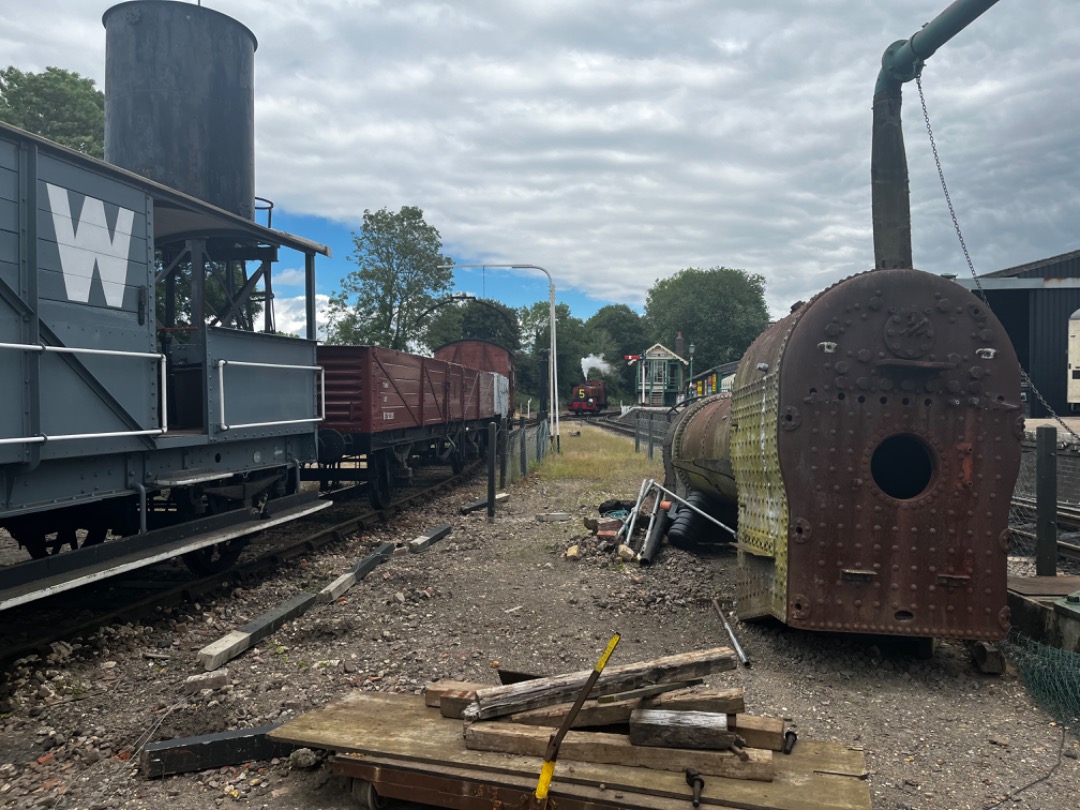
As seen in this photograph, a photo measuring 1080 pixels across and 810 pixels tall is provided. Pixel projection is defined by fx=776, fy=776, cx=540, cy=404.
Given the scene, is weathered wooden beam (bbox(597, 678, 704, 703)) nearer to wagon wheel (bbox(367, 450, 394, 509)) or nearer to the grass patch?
wagon wheel (bbox(367, 450, 394, 509))

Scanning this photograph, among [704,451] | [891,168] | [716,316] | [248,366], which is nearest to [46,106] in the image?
[248,366]

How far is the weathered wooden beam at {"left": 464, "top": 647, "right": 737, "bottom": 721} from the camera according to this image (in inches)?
131

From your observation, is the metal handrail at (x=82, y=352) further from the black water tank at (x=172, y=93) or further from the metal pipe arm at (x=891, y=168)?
the metal pipe arm at (x=891, y=168)

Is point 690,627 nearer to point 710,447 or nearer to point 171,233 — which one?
point 710,447

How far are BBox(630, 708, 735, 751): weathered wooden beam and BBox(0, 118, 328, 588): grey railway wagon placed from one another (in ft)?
12.8

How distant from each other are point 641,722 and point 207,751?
6.95 feet

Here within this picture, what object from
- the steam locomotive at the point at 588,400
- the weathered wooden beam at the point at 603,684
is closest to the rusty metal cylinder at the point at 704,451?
the weathered wooden beam at the point at 603,684

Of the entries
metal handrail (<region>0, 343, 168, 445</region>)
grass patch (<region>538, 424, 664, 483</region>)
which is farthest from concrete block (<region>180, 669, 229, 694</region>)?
grass patch (<region>538, 424, 664, 483</region>)

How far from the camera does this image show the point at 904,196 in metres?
6.35

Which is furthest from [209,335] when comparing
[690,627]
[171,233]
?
[690,627]

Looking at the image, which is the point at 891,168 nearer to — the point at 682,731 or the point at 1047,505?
the point at 1047,505

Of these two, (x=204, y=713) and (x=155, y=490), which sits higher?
(x=155, y=490)

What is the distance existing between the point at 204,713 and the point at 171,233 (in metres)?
5.34

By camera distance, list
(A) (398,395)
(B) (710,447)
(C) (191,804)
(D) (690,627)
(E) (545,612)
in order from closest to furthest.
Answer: (C) (191,804) < (D) (690,627) < (E) (545,612) < (B) (710,447) < (A) (398,395)
